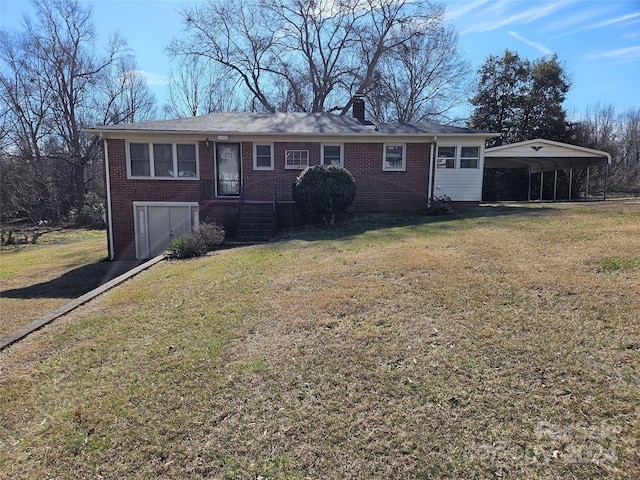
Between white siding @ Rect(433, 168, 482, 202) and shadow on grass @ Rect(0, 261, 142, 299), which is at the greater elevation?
white siding @ Rect(433, 168, 482, 202)

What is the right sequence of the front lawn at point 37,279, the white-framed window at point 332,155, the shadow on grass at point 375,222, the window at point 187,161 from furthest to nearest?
the white-framed window at point 332,155
the window at point 187,161
the shadow on grass at point 375,222
the front lawn at point 37,279

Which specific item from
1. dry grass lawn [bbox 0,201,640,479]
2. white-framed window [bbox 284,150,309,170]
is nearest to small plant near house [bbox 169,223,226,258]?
dry grass lawn [bbox 0,201,640,479]

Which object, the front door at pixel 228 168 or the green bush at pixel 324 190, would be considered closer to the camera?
the green bush at pixel 324 190

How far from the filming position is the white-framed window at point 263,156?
1363 cm

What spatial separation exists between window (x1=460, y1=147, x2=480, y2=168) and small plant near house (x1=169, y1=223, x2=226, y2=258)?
9142 millimetres

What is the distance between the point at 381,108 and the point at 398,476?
32.6 m

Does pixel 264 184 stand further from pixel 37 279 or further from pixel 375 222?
pixel 37 279

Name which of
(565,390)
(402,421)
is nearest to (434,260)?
(565,390)

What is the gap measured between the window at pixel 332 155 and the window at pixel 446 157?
354 cm

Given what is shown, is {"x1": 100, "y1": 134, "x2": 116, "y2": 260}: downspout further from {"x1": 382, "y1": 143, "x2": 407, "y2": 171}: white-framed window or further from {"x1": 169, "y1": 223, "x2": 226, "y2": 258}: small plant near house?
{"x1": 382, "y1": 143, "x2": 407, "y2": 171}: white-framed window

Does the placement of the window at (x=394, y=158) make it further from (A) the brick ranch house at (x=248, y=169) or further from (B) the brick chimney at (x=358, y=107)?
(B) the brick chimney at (x=358, y=107)

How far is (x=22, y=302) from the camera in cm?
800

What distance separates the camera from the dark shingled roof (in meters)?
12.8

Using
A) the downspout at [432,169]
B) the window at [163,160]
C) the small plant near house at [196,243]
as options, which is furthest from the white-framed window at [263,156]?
the downspout at [432,169]
